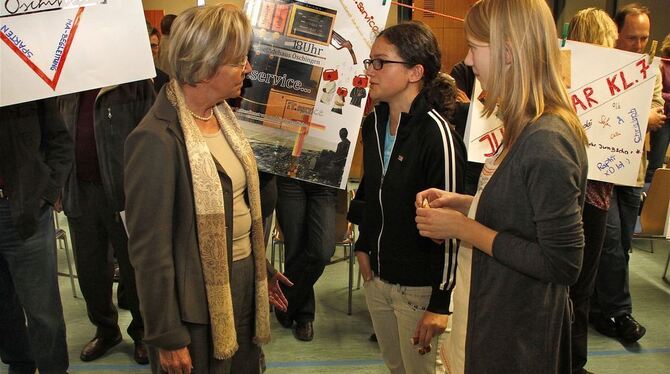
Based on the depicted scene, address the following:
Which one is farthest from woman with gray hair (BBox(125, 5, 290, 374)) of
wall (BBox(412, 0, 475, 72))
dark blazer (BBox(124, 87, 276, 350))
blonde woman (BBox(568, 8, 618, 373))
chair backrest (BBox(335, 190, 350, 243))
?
wall (BBox(412, 0, 475, 72))

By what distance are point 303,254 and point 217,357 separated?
6.17ft

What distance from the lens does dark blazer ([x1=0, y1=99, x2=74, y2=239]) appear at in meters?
2.53

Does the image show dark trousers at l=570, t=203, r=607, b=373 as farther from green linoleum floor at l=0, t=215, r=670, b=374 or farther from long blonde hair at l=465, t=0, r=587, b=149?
long blonde hair at l=465, t=0, r=587, b=149

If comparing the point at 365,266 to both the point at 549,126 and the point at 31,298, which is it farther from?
the point at 31,298

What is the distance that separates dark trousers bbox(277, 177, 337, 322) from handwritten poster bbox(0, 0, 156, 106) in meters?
1.51

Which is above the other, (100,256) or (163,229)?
(163,229)

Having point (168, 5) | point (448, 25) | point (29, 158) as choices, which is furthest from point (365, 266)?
point (168, 5)

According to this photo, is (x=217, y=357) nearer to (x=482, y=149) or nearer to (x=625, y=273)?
(x=482, y=149)

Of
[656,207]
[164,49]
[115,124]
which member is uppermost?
[164,49]

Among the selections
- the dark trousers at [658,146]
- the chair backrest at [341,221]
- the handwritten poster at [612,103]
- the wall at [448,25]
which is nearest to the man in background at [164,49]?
the chair backrest at [341,221]

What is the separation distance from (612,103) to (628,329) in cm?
156

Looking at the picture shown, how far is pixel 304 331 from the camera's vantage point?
12.3 ft

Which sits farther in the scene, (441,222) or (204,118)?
(204,118)

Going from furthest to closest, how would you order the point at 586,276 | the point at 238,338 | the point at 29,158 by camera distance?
the point at 586,276, the point at 29,158, the point at 238,338
